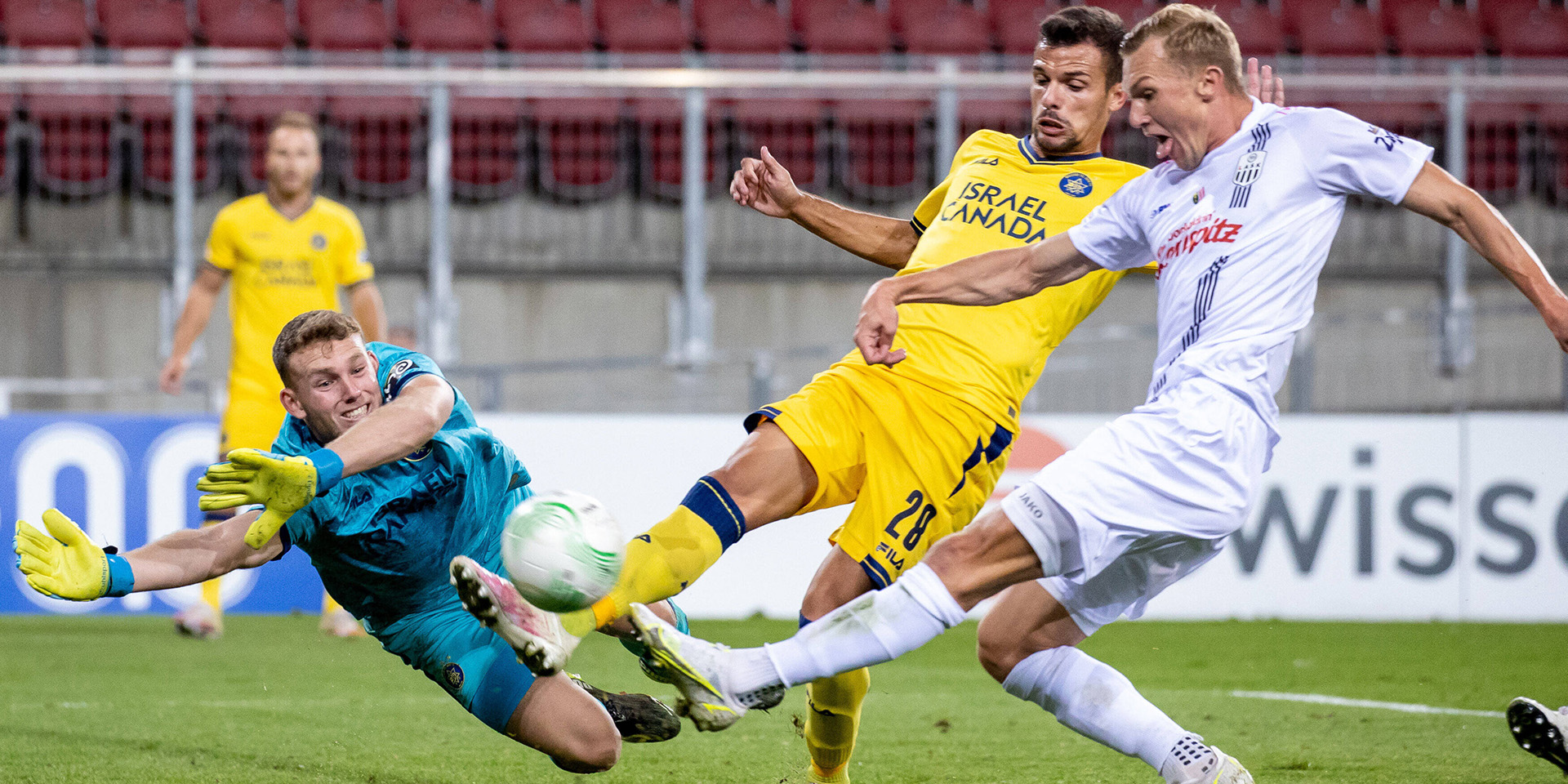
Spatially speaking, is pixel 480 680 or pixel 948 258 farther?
pixel 948 258

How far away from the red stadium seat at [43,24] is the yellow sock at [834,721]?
10.8m

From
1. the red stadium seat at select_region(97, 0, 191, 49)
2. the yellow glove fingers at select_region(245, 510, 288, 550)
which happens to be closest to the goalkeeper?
the yellow glove fingers at select_region(245, 510, 288, 550)

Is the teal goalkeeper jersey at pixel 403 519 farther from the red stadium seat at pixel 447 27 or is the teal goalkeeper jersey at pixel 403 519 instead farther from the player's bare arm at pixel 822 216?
the red stadium seat at pixel 447 27

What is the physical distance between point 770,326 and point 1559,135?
6149mm

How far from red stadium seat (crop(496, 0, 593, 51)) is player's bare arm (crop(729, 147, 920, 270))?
8.74 meters

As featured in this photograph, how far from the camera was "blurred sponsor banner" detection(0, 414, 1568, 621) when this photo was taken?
8.70 m

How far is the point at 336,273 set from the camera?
7.65 m

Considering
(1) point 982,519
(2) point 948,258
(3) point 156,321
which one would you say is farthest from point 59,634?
(1) point 982,519

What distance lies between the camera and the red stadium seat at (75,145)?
11.2 m

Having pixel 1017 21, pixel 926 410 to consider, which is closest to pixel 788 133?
pixel 1017 21

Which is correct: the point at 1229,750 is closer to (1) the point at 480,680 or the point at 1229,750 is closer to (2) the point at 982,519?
(2) the point at 982,519

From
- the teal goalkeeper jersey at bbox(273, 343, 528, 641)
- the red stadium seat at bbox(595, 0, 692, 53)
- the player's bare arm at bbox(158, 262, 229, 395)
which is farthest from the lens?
the red stadium seat at bbox(595, 0, 692, 53)

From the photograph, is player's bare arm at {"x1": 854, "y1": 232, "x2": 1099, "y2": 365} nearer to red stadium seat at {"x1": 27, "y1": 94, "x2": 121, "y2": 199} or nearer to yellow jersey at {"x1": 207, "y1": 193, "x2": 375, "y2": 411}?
yellow jersey at {"x1": 207, "y1": 193, "x2": 375, "y2": 411}

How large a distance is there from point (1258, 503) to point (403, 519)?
630 cm
